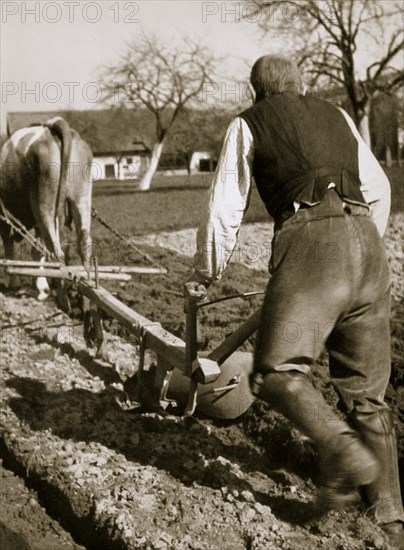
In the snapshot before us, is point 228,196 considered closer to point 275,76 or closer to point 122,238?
point 275,76

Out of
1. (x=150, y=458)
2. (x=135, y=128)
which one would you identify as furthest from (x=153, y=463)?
(x=135, y=128)

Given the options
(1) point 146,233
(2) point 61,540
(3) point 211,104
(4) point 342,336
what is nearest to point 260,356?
(4) point 342,336

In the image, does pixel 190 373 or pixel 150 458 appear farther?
pixel 150 458

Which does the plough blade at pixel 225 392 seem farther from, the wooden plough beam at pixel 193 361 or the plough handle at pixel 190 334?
the plough handle at pixel 190 334

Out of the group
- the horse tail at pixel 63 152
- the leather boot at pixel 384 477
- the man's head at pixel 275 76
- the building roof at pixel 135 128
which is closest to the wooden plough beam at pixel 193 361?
the leather boot at pixel 384 477

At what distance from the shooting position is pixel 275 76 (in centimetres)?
323

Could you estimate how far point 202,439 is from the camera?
183 inches

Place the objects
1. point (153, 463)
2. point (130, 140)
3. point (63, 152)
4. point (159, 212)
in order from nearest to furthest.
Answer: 1. point (153, 463)
2. point (63, 152)
3. point (159, 212)
4. point (130, 140)

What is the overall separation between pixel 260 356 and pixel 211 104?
45258 mm

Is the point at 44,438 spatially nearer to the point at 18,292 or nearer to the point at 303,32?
the point at 18,292

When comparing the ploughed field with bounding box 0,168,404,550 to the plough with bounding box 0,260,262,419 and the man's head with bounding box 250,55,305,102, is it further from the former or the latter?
the man's head with bounding box 250,55,305,102

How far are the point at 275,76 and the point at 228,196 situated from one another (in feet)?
1.81

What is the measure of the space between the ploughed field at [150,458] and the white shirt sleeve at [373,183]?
1.37 m

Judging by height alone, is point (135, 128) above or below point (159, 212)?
above
